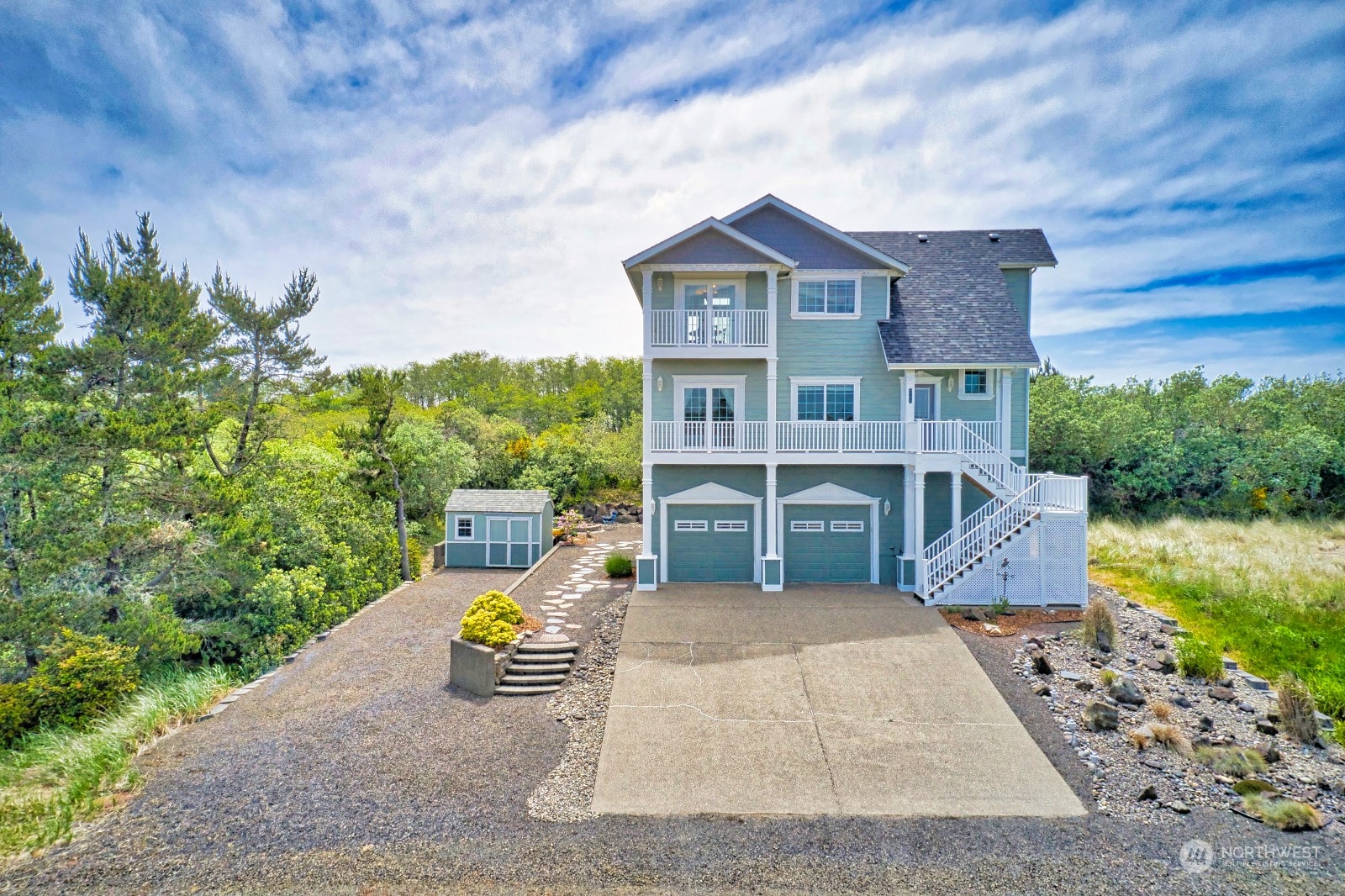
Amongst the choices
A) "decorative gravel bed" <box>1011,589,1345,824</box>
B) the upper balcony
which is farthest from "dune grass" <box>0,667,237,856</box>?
"decorative gravel bed" <box>1011,589,1345,824</box>

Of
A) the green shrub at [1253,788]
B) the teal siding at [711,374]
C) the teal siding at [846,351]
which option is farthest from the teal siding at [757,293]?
the green shrub at [1253,788]

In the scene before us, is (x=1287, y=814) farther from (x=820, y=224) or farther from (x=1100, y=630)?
(x=820, y=224)

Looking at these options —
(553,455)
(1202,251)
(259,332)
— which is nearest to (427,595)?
(259,332)

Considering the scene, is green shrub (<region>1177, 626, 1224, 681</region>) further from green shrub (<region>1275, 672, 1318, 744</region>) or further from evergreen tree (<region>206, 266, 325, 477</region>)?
evergreen tree (<region>206, 266, 325, 477</region>)

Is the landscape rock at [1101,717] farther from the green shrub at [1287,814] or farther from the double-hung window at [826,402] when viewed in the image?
the double-hung window at [826,402]

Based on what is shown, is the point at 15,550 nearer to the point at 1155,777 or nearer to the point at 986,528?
the point at 1155,777

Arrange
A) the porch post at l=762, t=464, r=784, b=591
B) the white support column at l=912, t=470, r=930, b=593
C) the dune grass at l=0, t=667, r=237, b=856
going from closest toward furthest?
1. the dune grass at l=0, t=667, r=237, b=856
2. the white support column at l=912, t=470, r=930, b=593
3. the porch post at l=762, t=464, r=784, b=591
